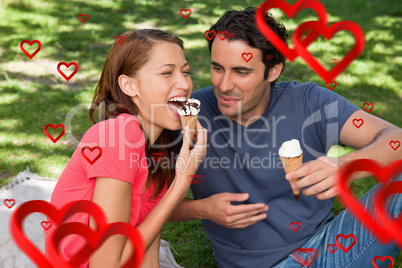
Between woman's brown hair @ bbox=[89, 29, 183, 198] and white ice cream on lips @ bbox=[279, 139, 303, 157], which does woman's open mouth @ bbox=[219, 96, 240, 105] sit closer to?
woman's brown hair @ bbox=[89, 29, 183, 198]

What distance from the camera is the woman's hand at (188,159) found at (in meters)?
2.00

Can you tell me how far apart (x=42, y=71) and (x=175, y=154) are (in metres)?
4.46

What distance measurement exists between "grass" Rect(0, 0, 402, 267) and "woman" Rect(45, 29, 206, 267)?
1.30 metres

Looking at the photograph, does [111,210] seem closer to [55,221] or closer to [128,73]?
[128,73]

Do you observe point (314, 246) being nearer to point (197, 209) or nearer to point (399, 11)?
point (197, 209)

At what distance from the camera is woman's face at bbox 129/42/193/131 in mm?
2418

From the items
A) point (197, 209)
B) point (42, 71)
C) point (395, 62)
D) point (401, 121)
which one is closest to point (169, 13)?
point (42, 71)

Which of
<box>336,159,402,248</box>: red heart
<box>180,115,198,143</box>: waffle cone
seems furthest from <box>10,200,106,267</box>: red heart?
<box>180,115,198,143</box>: waffle cone

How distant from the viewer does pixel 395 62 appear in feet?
22.5

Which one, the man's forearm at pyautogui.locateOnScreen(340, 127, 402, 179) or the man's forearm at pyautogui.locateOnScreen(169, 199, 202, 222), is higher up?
the man's forearm at pyautogui.locateOnScreen(340, 127, 402, 179)

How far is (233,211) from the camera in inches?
104

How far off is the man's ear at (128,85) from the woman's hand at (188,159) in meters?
0.44

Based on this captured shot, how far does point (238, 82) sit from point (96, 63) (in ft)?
14.3

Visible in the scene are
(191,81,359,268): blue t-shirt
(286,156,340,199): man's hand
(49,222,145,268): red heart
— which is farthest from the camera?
(191,81,359,268): blue t-shirt
